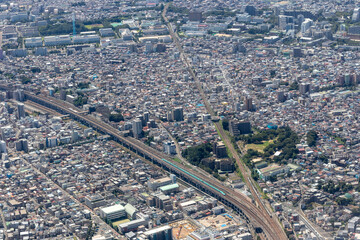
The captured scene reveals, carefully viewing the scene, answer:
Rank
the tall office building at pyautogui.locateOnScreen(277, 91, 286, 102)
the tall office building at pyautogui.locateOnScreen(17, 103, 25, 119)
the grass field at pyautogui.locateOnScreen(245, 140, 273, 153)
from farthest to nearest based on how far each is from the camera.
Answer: the tall office building at pyautogui.locateOnScreen(277, 91, 286, 102) < the tall office building at pyautogui.locateOnScreen(17, 103, 25, 119) < the grass field at pyautogui.locateOnScreen(245, 140, 273, 153)


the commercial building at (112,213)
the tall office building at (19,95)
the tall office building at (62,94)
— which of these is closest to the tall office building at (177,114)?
the tall office building at (62,94)

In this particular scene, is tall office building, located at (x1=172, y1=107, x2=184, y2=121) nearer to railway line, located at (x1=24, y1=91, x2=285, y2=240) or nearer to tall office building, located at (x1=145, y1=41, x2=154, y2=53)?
railway line, located at (x1=24, y1=91, x2=285, y2=240)

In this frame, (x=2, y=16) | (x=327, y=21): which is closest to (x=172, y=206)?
(x=327, y=21)

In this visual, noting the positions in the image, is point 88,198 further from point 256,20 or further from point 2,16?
point 2,16

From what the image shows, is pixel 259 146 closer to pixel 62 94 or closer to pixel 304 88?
pixel 304 88

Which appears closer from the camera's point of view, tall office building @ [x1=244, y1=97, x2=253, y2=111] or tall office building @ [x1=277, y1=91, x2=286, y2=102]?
tall office building @ [x1=244, y1=97, x2=253, y2=111]

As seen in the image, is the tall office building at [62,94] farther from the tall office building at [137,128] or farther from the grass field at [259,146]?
the grass field at [259,146]

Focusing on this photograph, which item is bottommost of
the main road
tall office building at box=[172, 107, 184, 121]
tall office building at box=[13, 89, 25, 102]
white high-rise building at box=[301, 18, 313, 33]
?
tall office building at box=[13, 89, 25, 102]

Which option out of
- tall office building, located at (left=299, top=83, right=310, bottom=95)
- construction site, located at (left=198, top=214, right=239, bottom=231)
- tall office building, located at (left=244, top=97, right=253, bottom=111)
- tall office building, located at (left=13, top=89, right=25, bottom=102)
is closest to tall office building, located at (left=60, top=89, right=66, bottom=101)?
tall office building, located at (left=13, top=89, right=25, bottom=102)
